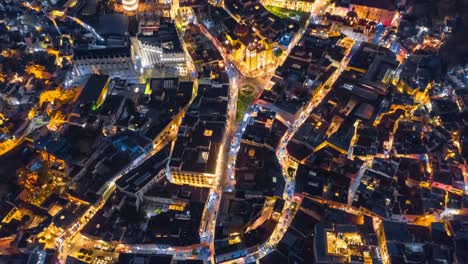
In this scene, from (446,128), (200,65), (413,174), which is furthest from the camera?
(200,65)

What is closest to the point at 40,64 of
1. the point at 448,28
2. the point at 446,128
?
the point at 446,128

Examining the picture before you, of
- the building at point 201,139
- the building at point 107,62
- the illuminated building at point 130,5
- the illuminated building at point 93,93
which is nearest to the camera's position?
the building at point 201,139

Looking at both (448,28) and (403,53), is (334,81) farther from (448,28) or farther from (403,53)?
(448,28)

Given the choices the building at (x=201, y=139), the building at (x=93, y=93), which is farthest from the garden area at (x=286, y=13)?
the building at (x=93, y=93)

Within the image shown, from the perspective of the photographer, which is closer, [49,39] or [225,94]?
[225,94]

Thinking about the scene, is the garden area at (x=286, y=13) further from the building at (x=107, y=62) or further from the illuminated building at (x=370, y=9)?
the building at (x=107, y=62)

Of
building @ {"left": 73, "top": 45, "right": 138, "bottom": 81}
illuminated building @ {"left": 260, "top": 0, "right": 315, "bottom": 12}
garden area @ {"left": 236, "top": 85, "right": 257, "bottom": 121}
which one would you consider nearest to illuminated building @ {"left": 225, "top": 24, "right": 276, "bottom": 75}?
garden area @ {"left": 236, "top": 85, "right": 257, "bottom": 121}

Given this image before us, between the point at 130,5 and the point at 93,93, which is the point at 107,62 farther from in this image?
the point at 130,5

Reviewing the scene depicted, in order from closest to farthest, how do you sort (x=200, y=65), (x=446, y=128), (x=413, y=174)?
1. (x=413, y=174)
2. (x=446, y=128)
3. (x=200, y=65)
